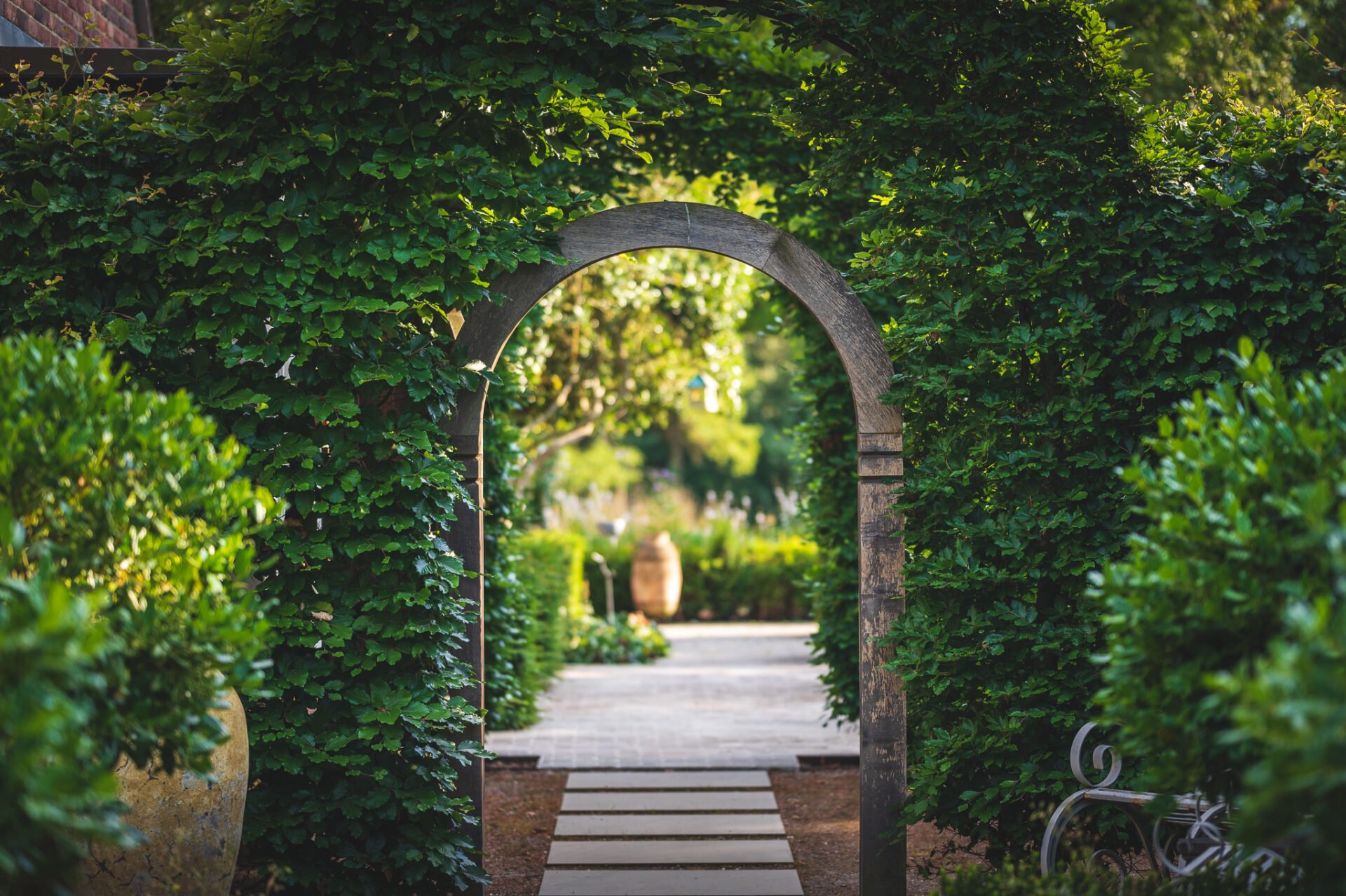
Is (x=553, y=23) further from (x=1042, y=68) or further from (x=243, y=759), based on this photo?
(x=243, y=759)

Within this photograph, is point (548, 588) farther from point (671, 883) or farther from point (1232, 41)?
point (1232, 41)

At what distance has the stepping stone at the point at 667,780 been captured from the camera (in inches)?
240

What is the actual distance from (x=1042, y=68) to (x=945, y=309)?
0.94 metres

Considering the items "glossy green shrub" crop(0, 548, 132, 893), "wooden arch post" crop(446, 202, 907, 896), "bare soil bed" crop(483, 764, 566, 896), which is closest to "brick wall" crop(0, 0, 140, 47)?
"wooden arch post" crop(446, 202, 907, 896)

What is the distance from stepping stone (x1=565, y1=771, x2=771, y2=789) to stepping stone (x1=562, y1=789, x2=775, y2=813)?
0.29 ft

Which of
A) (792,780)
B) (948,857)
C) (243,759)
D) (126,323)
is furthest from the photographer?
(792,780)

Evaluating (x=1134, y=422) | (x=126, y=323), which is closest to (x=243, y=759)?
(x=126, y=323)

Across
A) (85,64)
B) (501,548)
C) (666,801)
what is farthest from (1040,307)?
(85,64)

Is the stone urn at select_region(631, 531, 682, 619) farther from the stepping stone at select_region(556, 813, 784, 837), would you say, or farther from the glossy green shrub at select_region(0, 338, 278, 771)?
the glossy green shrub at select_region(0, 338, 278, 771)

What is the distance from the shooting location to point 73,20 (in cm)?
609

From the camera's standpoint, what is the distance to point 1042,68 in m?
4.02

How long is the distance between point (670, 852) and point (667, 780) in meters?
1.28

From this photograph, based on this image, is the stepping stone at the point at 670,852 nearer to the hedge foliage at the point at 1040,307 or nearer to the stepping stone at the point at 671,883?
the stepping stone at the point at 671,883

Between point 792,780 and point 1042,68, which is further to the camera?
point 792,780
